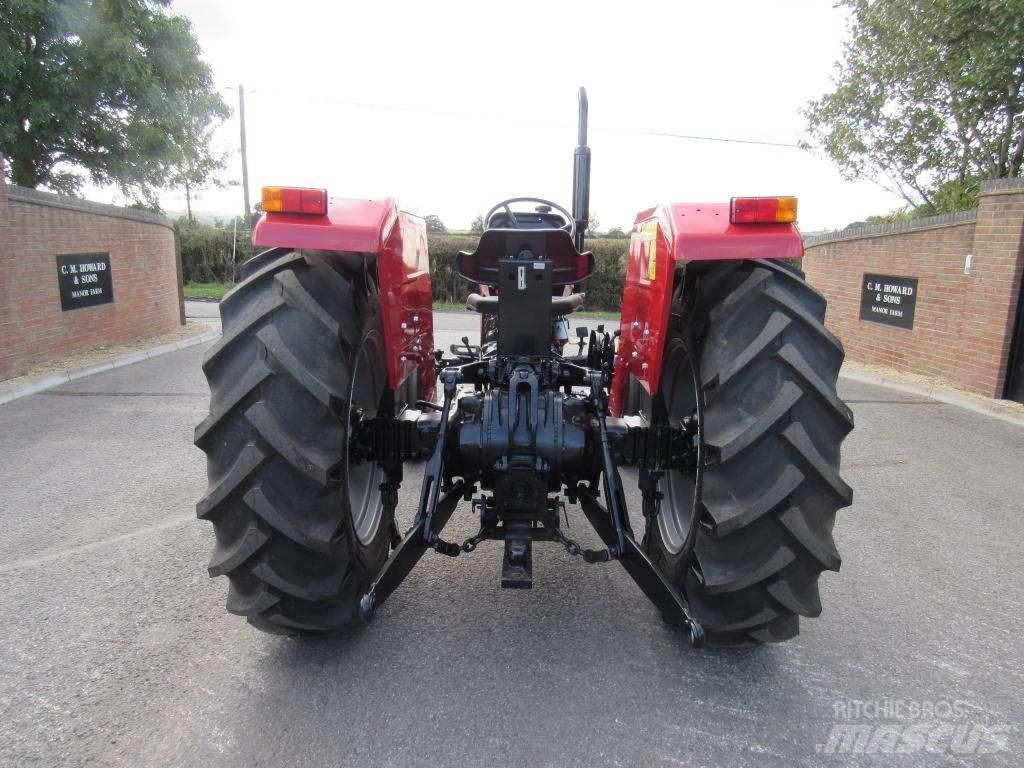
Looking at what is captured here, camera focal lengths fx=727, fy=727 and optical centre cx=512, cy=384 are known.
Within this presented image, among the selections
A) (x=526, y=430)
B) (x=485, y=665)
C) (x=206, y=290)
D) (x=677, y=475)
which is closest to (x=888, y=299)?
(x=677, y=475)

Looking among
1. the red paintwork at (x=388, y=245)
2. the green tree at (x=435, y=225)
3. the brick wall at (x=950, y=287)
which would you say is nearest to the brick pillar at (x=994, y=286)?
the brick wall at (x=950, y=287)

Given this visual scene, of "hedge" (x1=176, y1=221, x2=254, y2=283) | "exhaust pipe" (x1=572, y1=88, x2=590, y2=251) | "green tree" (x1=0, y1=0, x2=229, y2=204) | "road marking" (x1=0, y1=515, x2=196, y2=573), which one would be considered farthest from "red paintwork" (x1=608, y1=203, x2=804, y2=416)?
"hedge" (x1=176, y1=221, x2=254, y2=283)

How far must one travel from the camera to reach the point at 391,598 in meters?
3.11

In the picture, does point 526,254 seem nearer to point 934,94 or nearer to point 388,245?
point 388,245

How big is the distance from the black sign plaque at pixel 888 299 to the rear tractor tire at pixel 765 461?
7.65 meters

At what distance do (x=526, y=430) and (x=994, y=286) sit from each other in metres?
6.86

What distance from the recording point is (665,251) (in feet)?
8.23

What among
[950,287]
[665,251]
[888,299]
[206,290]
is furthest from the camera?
[206,290]

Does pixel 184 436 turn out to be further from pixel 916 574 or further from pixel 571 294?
pixel 916 574

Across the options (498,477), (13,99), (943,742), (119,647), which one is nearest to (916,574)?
(943,742)

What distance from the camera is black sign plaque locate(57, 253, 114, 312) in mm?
8625

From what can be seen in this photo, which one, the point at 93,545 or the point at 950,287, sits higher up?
the point at 950,287

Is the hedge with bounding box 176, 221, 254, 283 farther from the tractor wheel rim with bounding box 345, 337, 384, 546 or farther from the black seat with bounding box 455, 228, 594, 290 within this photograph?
the tractor wheel rim with bounding box 345, 337, 384, 546

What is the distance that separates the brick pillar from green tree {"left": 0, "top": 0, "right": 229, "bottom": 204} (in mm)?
13918
